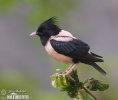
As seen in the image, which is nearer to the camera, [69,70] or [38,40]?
[69,70]

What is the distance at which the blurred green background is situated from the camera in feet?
25.8

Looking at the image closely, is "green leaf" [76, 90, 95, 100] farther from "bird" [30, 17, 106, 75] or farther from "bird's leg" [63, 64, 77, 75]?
"bird" [30, 17, 106, 75]

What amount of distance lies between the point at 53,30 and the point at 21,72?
2135 millimetres

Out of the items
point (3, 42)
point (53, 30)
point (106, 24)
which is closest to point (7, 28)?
point (3, 42)

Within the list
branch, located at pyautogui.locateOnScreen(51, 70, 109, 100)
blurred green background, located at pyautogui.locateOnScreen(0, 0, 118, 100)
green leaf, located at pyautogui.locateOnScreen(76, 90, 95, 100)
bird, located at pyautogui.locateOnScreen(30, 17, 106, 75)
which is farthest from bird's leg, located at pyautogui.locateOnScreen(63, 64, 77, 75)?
blurred green background, located at pyautogui.locateOnScreen(0, 0, 118, 100)

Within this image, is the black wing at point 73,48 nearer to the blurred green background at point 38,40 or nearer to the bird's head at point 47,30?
the bird's head at point 47,30

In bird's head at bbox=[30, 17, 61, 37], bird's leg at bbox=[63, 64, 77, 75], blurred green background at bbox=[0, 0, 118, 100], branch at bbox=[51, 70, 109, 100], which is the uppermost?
blurred green background at bbox=[0, 0, 118, 100]

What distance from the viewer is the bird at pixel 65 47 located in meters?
6.14

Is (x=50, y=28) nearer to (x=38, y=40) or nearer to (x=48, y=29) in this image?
(x=48, y=29)

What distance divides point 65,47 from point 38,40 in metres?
2.48

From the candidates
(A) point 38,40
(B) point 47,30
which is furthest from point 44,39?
(A) point 38,40

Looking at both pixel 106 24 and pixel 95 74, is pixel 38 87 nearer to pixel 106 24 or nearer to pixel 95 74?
pixel 95 74

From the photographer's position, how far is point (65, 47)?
6.42m

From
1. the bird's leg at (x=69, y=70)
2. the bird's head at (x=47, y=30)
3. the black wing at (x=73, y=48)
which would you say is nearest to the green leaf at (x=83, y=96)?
the bird's leg at (x=69, y=70)
